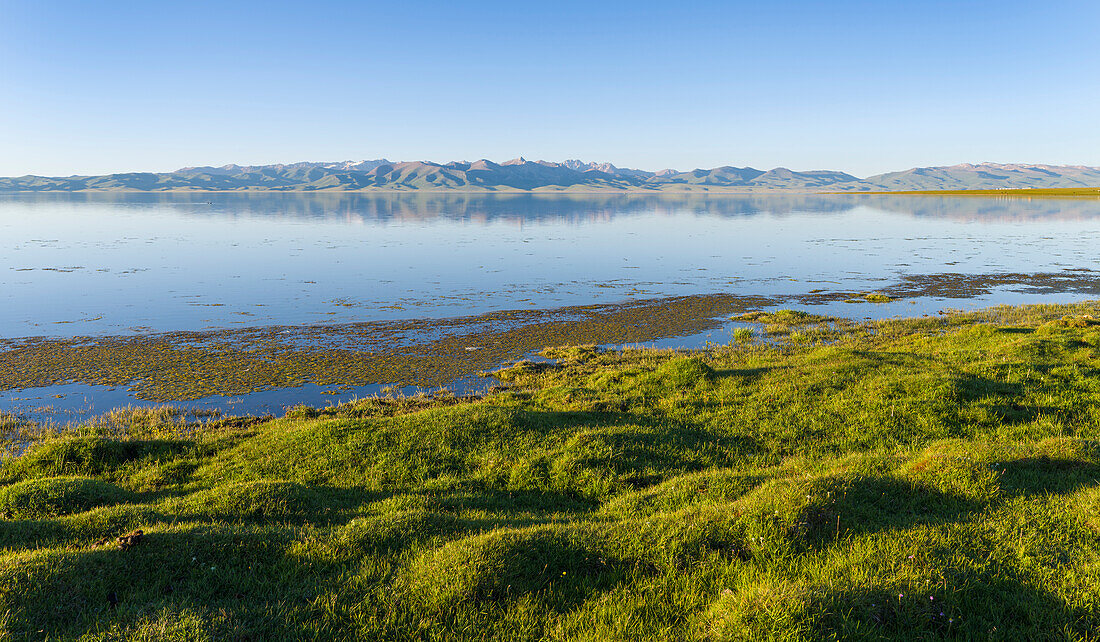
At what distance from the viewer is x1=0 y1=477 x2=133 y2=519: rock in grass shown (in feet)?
34.5

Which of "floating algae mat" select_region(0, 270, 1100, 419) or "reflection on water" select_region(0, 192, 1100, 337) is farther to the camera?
"reflection on water" select_region(0, 192, 1100, 337)

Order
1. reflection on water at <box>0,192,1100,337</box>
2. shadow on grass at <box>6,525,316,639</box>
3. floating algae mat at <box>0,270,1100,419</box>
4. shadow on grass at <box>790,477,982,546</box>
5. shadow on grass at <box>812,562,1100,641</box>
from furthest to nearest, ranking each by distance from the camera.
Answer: reflection on water at <box>0,192,1100,337</box>, floating algae mat at <box>0,270,1100,419</box>, shadow on grass at <box>790,477,982,546</box>, shadow on grass at <box>6,525,316,639</box>, shadow on grass at <box>812,562,1100,641</box>

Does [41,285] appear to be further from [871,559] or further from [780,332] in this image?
[871,559]

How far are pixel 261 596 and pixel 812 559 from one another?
7.66m

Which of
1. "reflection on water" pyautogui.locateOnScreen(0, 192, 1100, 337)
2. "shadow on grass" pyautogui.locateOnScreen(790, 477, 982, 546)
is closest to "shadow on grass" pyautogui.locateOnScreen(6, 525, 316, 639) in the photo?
"shadow on grass" pyautogui.locateOnScreen(790, 477, 982, 546)

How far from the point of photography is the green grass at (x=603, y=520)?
22.3 ft

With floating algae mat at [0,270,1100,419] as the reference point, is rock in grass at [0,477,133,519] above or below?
above

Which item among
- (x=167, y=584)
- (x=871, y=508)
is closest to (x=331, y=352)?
(x=167, y=584)

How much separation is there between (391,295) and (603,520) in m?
37.7

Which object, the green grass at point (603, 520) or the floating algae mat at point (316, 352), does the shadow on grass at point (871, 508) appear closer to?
the green grass at point (603, 520)

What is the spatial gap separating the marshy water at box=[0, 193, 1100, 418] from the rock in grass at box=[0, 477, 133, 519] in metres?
10.6

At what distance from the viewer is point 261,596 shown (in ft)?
24.3

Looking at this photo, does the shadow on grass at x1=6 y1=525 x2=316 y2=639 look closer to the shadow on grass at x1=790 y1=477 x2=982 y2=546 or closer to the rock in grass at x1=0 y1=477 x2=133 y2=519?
the rock in grass at x1=0 y1=477 x2=133 y2=519

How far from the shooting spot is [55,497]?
10852mm
